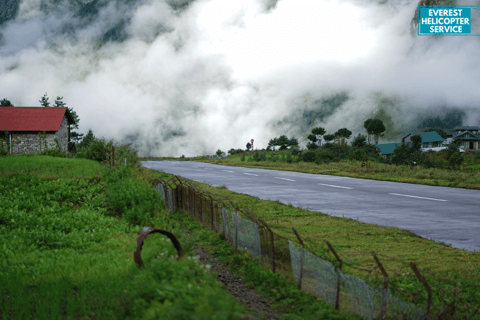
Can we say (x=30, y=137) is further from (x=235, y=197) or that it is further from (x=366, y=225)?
(x=366, y=225)

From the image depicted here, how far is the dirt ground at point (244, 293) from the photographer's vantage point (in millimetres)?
4768

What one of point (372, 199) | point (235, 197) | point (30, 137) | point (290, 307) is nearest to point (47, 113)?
point (30, 137)

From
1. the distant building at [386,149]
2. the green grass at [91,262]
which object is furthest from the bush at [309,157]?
the distant building at [386,149]

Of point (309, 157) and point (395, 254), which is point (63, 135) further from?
point (395, 254)

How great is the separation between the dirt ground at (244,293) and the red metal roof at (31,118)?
121 ft

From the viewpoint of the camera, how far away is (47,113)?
134 feet

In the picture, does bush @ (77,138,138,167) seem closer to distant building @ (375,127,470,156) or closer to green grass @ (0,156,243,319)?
green grass @ (0,156,243,319)

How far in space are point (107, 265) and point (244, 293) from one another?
6.68 feet

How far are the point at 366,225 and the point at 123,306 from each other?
265 inches

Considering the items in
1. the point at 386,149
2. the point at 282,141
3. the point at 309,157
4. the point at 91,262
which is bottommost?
the point at 91,262

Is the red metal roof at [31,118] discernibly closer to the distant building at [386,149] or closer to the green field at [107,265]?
the green field at [107,265]

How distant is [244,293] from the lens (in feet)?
17.9

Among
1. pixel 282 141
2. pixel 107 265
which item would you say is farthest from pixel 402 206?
pixel 282 141

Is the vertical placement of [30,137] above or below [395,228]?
above
